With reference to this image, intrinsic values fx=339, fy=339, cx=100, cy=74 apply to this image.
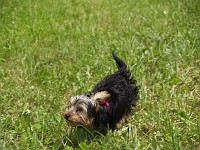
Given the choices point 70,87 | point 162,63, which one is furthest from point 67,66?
point 162,63

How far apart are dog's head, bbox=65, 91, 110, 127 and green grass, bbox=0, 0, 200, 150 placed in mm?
210

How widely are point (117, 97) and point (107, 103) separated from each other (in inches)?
9.8

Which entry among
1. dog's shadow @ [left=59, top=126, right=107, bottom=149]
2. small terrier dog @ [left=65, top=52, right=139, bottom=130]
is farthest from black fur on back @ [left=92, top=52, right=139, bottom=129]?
dog's shadow @ [left=59, top=126, right=107, bottom=149]

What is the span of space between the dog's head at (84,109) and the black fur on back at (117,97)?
0.30 feet

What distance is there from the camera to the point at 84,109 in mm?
3791

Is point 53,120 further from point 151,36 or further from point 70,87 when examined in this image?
point 151,36

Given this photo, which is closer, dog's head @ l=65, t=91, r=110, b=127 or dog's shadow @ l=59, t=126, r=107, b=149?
dog's head @ l=65, t=91, r=110, b=127

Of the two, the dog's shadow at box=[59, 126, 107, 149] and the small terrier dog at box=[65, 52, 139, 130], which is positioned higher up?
the small terrier dog at box=[65, 52, 139, 130]

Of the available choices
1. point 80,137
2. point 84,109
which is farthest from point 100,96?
point 80,137

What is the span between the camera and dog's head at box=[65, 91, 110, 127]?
373 centimetres

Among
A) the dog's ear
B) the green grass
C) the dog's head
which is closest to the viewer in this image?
the dog's head

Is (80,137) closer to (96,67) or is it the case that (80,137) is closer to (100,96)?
(100,96)

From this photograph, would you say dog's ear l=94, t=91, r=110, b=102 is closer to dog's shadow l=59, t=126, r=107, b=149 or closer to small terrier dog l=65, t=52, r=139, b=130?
small terrier dog l=65, t=52, r=139, b=130

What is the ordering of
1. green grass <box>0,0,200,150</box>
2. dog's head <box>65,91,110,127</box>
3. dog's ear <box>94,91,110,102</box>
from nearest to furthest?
dog's head <box>65,91,110,127</box>, green grass <box>0,0,200,150</box>, dog's ear <box>94,91,110,102</box>
